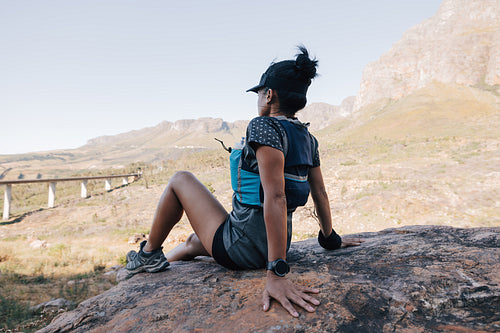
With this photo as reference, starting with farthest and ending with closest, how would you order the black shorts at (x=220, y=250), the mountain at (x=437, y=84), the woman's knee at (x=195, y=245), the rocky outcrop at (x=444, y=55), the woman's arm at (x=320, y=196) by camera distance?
the rocky outcrop at (x=444, y=55) < the mountain at (x=437, y=84) < the woman's knee at (x=195, y=245) < the woman's arm at (x=320, y=196) < the black shorts at (x=220, y=250)

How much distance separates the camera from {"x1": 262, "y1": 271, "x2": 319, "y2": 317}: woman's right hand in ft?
4.33

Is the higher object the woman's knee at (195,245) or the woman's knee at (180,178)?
the woman's knee at (180,178)

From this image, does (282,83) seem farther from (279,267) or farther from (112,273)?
(112,273)

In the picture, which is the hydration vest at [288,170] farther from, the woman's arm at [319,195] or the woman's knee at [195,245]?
the woman's knee at [195,245]

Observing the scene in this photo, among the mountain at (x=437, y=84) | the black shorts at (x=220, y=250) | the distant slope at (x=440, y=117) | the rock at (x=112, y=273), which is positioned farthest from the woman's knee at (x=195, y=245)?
the distant slope at (x=440, y=117)

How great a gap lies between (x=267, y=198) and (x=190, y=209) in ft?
2.50

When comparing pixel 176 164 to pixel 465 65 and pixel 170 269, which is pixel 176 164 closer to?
pixel 170 269

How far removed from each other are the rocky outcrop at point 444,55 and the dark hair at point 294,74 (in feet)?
228

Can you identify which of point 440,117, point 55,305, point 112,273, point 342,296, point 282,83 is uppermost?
point 440,117

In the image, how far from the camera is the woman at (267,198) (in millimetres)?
1474

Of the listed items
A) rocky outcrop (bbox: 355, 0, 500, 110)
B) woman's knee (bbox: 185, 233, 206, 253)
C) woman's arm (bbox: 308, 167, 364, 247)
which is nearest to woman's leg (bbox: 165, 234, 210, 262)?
woman's knee (bbox: 185, 233, 206, 253)

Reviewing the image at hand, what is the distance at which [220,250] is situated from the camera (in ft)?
6.24

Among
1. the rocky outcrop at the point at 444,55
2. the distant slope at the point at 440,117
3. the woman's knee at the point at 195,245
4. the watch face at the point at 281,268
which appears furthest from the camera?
the rocky outcrop at the point at 444,55

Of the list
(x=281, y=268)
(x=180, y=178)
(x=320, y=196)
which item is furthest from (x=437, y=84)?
(x=281, y=268)
